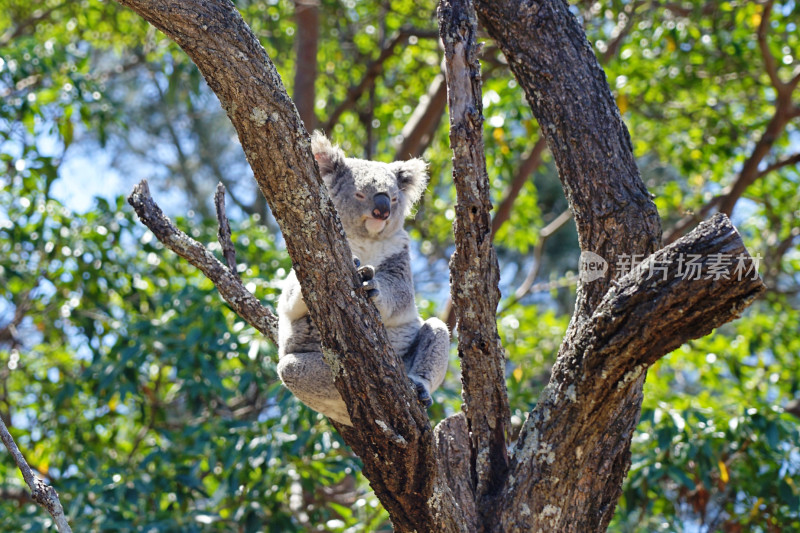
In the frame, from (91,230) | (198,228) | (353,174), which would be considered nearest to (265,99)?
(353,174)

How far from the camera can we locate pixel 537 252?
6.38 m

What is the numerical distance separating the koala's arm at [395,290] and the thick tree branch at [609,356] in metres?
0.69

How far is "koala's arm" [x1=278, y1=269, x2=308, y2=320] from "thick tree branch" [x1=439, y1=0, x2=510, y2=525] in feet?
2.04

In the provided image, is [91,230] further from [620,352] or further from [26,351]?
[620,352]

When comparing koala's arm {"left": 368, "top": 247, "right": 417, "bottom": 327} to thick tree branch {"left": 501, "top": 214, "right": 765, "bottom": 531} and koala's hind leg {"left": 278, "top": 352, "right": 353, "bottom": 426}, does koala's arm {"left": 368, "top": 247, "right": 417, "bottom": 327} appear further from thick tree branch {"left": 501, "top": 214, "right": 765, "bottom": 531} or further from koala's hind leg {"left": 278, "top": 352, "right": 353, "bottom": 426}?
thick tree branch {"left": 501, "top": 214, "right": 765, "bottom": 531}

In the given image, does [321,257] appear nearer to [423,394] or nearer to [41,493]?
[423,394]

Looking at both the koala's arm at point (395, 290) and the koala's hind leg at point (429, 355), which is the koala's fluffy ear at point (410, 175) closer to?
the koala's arm at point (395, 290)

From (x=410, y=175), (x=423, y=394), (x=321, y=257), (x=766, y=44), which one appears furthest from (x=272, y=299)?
(x=766, y=44)

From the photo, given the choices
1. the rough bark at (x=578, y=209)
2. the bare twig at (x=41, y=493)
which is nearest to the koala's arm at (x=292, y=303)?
the rough bark at (x=578, y=209)

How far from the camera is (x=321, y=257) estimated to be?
2240mm

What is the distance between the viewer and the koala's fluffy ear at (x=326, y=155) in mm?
3305

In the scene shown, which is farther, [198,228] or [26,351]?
[26,351]

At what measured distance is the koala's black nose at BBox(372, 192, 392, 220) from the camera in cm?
309

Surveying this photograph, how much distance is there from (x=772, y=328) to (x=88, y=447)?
4694 mm
